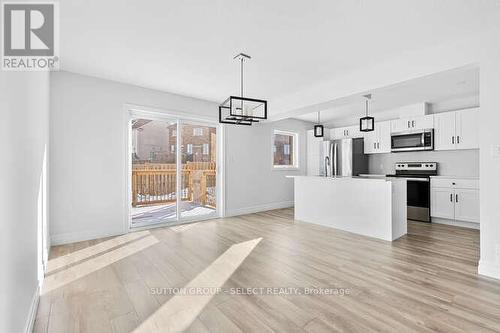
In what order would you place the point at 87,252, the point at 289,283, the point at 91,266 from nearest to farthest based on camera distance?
the point at 289,283 < the point at 91,266 < the point at 87,252

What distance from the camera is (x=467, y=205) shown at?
457 cm

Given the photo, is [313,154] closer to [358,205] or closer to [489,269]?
[358,205]

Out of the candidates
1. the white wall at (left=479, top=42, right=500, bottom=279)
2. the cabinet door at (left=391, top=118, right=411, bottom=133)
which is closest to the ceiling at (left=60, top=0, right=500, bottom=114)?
the white wall at (left=479, top=42, right=500, bottom=279)

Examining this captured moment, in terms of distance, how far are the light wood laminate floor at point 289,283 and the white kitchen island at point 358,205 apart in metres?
0.31

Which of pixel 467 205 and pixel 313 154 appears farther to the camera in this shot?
pixel 313 154

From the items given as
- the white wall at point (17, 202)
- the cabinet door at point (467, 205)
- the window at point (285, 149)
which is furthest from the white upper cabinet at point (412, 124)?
the white wall at point (17, 202)

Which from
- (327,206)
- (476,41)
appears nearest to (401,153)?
(327,206)

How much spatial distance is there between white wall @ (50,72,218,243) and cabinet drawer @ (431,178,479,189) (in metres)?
5.94

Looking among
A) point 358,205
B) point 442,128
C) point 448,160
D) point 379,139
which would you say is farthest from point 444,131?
point 358,205

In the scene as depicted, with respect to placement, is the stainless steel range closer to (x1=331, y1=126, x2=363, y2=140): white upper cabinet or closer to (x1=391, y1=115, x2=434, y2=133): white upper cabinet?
(x1=391, y1=115, x2=434, y2=133): white upper cabinet

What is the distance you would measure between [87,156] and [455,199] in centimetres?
655

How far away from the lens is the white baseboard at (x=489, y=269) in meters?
2.52

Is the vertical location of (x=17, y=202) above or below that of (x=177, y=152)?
below

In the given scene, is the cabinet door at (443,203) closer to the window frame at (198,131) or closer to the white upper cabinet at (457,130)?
the white upper cabinet at (457,130)
